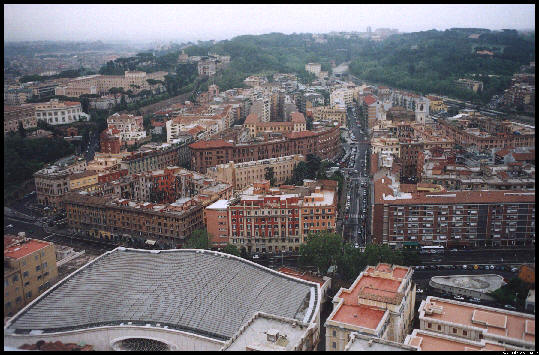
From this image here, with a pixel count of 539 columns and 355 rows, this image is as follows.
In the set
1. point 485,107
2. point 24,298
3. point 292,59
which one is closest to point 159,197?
point 24,298

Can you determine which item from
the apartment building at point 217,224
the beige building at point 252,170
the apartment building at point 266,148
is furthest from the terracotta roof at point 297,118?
the apartment building at point 217,224

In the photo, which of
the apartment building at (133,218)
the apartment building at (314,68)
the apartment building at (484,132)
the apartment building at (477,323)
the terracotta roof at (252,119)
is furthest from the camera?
the apartment building at (314,68)

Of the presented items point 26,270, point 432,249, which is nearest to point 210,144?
point 432,249

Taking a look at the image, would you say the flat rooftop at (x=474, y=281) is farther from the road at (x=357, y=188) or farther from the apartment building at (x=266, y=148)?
the apartment building at (x=266, y=148)

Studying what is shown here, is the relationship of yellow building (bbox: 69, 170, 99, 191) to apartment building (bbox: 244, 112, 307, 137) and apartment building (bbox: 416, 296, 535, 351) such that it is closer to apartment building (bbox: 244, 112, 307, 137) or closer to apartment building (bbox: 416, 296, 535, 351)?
apartment building (bbox: 244, 112, 307, 137)

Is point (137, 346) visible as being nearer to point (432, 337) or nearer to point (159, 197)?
point (432, 337)

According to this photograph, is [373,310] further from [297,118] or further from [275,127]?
[297,118]
